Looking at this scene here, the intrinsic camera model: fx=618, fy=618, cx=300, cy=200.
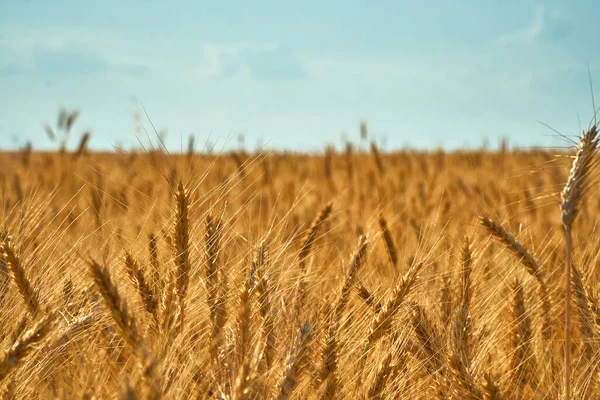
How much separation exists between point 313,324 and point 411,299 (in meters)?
0.31

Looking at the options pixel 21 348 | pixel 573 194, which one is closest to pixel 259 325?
pixel 21 348

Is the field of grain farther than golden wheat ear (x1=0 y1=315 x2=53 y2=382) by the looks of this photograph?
Yes

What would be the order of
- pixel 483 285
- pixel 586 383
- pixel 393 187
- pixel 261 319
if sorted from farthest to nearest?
pixel 393 187
pixel 483 285
pixel 586 383
pixel 261 319

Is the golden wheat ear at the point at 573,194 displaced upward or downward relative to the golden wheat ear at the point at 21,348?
upward

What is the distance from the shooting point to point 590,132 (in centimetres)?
135

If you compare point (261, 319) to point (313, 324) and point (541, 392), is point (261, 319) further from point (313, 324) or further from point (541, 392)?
point (541, 392)

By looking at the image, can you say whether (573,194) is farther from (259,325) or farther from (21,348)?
(21,348)

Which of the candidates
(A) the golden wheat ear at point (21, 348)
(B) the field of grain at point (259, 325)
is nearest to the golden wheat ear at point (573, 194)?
(B) the field of grain at point (259, 325)

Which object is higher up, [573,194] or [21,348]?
[573,194]

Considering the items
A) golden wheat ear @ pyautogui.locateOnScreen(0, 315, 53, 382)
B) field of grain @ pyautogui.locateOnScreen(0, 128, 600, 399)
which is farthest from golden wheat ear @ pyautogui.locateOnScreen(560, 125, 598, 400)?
golden wheat ear @ pyautogui.locateOnScreen(0, 315, 53, 382)

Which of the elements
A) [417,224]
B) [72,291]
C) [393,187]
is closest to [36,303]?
[72,291]

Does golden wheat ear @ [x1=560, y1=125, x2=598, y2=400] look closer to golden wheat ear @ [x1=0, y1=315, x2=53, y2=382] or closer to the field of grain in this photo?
the field of grain

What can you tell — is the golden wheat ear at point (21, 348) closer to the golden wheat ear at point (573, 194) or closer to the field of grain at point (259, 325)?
the field of grain at point (259, 325)

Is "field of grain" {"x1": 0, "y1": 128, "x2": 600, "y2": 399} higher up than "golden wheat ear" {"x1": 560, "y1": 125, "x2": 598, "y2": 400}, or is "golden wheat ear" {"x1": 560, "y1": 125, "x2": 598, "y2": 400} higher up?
"golden wheat ear" {"x1": 560, "y1": 125, "x2": 598, "y2": 400}
